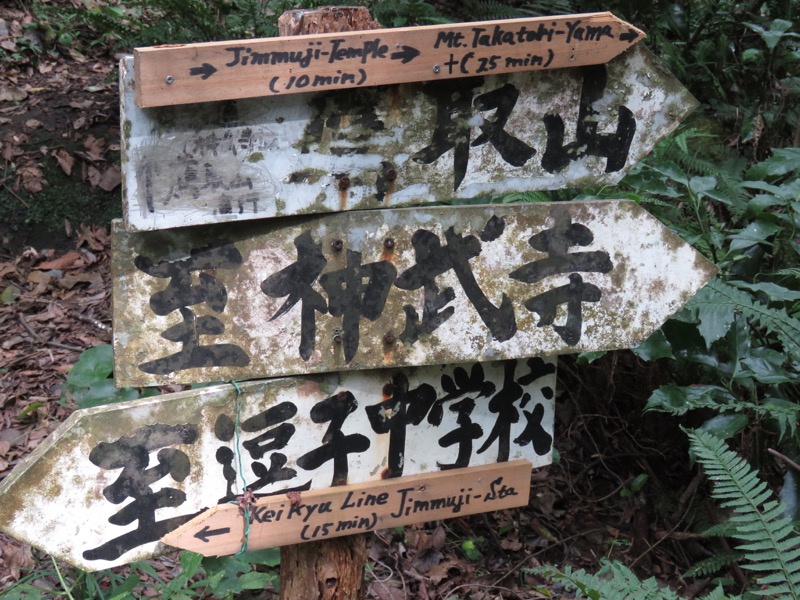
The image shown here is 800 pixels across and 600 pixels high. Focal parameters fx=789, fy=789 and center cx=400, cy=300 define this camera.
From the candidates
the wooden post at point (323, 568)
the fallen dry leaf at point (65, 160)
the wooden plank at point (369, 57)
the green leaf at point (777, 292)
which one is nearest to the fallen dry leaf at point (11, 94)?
the fallen dry leaf at point (65, 160)

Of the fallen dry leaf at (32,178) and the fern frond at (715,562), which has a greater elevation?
the fallen dry leaf at (32,178)

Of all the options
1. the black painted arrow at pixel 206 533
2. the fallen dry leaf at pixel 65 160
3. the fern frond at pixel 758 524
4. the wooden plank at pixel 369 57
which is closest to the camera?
the wooden plank at pixel 369 57

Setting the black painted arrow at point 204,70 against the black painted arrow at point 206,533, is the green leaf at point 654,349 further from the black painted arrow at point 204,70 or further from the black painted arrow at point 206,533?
the black painted arrow at point 204,70

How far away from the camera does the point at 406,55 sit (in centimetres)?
161

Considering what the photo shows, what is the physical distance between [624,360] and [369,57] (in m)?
2.13

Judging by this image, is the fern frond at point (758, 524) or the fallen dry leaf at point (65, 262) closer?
the fern frond at point (758, 524)

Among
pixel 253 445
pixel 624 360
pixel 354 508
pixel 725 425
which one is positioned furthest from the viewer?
pixel 624 360

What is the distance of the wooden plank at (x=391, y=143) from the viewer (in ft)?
5.14

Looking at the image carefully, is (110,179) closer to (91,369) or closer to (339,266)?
(91,369)

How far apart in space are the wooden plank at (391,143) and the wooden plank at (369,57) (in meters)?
0.06


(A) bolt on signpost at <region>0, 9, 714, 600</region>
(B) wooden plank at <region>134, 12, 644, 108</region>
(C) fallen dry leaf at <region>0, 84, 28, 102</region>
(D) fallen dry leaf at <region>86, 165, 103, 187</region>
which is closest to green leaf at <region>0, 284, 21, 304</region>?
(D) fallen dry leaf at <region>86, 165, 103, 187</region>

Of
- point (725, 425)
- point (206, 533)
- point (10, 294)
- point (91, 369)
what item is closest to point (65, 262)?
point (10, 294)

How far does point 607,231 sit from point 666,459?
176 cm

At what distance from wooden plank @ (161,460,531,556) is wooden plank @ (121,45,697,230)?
27.7 inches
